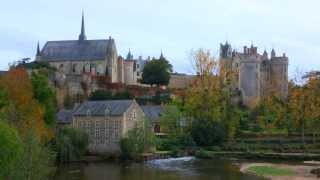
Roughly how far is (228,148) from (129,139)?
48.4 feet

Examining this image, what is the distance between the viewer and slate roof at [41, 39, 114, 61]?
115850 mm

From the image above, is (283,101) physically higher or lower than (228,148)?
higher

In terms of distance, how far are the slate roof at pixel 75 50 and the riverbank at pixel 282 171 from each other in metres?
61.1

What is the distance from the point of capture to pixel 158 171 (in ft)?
173

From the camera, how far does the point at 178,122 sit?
264 ft

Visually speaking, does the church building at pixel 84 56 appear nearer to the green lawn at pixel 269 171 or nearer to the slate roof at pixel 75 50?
the slate roof at pixel 75 50

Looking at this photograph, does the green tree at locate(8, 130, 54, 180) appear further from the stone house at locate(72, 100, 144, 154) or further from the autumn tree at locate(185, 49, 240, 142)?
the autumn tree at locate(185, 49, 240, 142)

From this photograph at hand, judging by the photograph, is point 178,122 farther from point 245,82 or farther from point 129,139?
point 245,82

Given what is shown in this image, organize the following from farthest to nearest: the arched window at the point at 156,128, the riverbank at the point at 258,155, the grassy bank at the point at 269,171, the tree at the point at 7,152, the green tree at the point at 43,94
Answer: the arched window at the point at 156,128 < the riverbank at the point at 258,155 < the green tree at the point at 43,94 < the grassy bank at the point at 269,171 < the tree at the point at 7,152

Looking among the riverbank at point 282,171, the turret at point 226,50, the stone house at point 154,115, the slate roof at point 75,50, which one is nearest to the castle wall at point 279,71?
the turret at point 226,50

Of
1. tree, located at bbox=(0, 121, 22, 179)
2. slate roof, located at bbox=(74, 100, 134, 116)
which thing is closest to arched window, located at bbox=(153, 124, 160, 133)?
slate roof, located at bbox=(74, 100, 134, 116)

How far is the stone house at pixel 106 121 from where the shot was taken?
70625mm

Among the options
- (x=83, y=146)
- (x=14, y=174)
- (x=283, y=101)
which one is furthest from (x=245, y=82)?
(x=14, y=174)

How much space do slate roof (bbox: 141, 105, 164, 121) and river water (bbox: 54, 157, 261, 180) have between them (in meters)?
23.4
